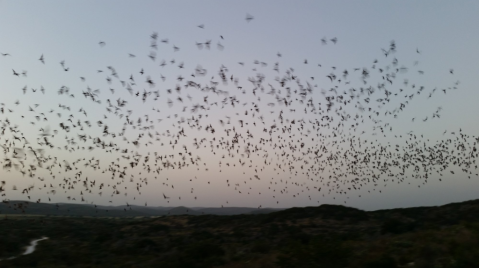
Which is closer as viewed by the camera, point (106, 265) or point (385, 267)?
point (385, 267)

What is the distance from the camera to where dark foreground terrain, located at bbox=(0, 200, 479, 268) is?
64.5ft

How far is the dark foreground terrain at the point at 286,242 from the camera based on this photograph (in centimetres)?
1967

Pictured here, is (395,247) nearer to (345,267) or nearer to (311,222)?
(345,267)

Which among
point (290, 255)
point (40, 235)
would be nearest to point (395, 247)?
point (290, 255)

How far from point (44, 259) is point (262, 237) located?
26114mm

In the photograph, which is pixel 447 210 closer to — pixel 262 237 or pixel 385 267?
pixel 262 237

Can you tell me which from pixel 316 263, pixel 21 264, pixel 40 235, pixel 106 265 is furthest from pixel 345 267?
pixel 40 235

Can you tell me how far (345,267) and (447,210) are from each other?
156ft

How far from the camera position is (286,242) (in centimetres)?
4081

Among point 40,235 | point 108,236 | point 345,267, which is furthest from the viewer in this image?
point 40,235

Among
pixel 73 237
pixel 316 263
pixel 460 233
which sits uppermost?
pixel 460 233

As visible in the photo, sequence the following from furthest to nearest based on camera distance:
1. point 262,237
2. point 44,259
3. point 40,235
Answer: point 40,235, point 262,237, point 44,259

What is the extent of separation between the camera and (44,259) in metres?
35.1

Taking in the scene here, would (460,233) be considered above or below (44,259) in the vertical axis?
above
